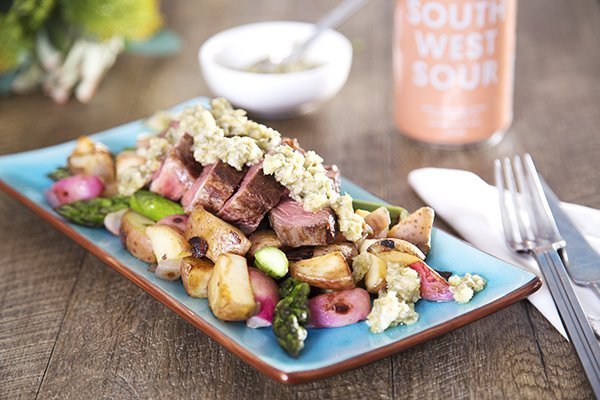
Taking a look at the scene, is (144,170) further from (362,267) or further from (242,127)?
(362,267)

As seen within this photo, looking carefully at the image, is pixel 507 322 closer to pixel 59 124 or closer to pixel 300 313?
pixel 300 313

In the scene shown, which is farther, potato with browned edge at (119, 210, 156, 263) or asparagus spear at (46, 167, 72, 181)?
asparagus spear at (46, 167, 72, 181)

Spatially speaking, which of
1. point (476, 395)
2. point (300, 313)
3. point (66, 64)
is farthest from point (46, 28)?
point (476, 395)

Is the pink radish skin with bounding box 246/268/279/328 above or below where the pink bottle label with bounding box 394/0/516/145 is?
above

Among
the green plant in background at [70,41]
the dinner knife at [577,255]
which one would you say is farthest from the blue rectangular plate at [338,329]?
the green plant in background at [70,41]

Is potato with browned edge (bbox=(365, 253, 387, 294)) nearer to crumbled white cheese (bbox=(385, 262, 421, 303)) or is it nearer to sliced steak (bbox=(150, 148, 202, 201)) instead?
crumbled white cheese (bbox=(385, 262, 421, 303))

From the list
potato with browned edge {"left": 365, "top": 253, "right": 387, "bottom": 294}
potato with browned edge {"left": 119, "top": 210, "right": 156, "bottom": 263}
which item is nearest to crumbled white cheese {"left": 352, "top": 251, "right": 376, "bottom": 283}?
potato with browned edge {"left": 365, "top": 253, "right": 387, "bottom": 294}
